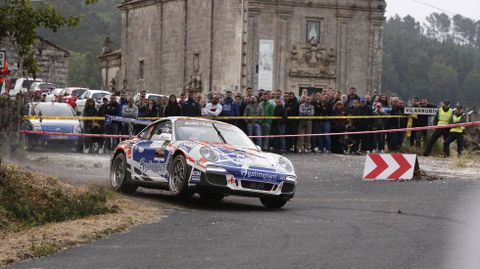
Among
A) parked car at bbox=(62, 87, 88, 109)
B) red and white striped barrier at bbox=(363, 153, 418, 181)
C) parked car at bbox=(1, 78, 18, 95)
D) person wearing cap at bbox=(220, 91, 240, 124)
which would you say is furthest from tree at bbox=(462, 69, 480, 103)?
red and white striped barrier at bbox=(363, 153, 418, 181)

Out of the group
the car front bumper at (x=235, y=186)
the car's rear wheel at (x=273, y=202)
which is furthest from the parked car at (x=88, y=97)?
the car front bumper at (x=235, y=186)

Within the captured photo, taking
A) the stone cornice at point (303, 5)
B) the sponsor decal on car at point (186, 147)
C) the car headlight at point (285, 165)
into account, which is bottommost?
the car headlight at point (285, 165)

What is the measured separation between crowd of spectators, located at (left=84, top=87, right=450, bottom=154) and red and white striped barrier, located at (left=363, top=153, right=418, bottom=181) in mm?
9639

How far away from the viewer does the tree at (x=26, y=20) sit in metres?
18.7

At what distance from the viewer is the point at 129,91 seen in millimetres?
78125

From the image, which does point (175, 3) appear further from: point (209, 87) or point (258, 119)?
point (258, 119)

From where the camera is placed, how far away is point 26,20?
18.7 metres

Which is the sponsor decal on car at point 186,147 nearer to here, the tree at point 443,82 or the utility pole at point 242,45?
the utility pole at point 242,45

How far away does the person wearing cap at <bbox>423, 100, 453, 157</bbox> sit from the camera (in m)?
35.6

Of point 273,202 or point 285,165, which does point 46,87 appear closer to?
point 285,165

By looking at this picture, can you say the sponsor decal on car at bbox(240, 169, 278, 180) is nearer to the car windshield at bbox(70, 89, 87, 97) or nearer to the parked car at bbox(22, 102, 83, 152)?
the parked car at bbox(22, 102, 83, 152)

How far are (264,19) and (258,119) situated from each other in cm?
2746

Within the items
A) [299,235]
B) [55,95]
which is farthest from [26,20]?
[55,95]

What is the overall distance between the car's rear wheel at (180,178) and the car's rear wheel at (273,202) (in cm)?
122
